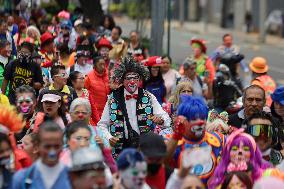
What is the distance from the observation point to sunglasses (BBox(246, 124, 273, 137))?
8.83m

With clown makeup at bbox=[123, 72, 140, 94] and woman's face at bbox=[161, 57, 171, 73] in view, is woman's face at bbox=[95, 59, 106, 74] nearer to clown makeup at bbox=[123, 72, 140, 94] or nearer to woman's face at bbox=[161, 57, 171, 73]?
woman's face at bbox=[161, 57, 171, 73]

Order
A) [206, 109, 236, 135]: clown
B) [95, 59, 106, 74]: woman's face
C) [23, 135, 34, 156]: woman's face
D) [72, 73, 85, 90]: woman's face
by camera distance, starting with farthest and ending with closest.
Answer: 1. [95, 59, 106, 74]: woman's face
2. [72, 73, 85, 90]: woman's face
3. [206, 109, 236, 135]: clown
4. [23, 135, 34, 156]: woman's face

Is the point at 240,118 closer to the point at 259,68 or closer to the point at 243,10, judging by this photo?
the point at 259,68

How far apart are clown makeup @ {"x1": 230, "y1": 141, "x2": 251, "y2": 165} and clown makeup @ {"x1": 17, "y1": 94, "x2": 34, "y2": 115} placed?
2.88 meters

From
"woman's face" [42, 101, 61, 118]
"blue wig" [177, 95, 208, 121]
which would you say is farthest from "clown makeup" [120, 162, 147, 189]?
"woman's face" [42, 101, 61, 118]

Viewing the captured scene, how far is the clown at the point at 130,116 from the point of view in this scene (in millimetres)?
10547

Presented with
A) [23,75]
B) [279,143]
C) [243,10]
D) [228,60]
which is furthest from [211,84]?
[243,10]

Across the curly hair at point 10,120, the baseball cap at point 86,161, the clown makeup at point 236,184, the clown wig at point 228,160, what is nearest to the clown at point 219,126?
the clown wig at point 228,160

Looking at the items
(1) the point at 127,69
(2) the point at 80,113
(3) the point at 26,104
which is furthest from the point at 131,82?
(2) the point at 80,113

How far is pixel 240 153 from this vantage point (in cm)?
806

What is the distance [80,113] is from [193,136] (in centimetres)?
152

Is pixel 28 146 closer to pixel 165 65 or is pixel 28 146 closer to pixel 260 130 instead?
pixel 260 130

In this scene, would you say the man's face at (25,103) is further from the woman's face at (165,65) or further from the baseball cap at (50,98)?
the woman's face at (165,65)

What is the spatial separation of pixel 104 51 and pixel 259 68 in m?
2.92
